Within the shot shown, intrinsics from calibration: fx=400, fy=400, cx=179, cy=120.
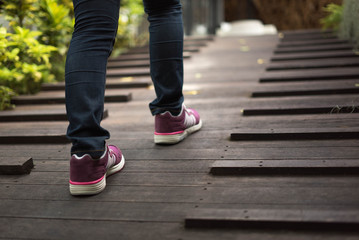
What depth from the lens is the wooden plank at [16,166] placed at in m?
1.78

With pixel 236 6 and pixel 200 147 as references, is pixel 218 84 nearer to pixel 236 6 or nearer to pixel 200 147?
pixel 200 147

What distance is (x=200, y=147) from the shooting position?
1.96 m

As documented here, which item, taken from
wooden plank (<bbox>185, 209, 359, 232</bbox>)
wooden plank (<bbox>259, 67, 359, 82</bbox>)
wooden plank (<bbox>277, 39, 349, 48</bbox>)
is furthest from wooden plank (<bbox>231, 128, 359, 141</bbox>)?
wooden plank (<bbox>277, 39, 349, 48</bbox>)

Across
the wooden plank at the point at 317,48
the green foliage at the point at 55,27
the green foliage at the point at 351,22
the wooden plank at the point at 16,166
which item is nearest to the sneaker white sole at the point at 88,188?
the wooden plank at the point at 16,166

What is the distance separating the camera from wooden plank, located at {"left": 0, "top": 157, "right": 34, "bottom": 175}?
178 centimetres

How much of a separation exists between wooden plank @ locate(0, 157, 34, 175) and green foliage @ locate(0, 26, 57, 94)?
4.00 feet

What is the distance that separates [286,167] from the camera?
1.56 metres

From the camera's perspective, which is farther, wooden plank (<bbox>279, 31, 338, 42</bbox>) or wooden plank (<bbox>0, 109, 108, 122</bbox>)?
wooden plank (<bbox>279, 31, 338, 42</bbox>)

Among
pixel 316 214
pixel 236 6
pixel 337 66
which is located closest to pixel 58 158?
pixel 316 214

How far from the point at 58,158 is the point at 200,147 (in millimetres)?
698

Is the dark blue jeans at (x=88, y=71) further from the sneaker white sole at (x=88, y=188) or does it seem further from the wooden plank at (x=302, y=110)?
the wooden plank at (x=302, y=110)

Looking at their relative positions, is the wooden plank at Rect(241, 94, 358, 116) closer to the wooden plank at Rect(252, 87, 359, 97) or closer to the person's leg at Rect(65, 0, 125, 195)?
the wooden plank at Rect(252, 87, 359, 97)

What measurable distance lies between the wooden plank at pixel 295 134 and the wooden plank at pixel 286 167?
12.3 inches

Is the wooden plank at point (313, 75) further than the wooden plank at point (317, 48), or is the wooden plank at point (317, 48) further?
the wooden plank at point (317, 48)
